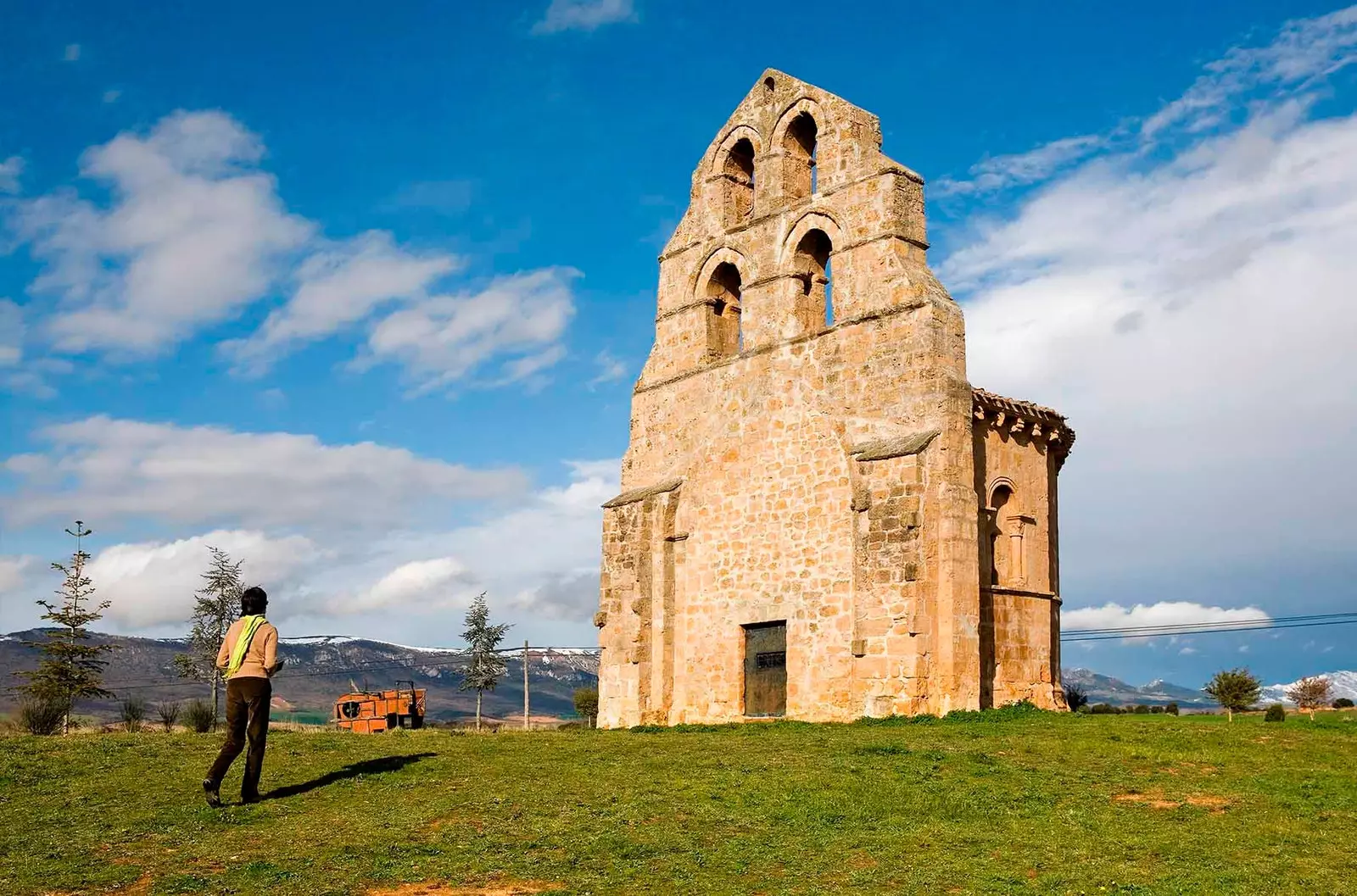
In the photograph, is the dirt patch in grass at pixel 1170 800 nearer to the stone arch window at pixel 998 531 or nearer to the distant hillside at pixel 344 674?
the stone arch window at pixel 998 531

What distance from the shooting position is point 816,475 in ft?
75.3

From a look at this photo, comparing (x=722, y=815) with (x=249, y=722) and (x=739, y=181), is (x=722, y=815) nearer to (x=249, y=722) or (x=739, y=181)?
(x=249, y=722)

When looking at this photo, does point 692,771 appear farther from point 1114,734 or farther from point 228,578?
point 228,578

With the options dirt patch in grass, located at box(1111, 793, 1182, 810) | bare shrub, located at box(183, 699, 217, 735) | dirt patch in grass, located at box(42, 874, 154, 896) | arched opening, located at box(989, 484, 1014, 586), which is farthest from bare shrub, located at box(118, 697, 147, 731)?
dirt patch in grass, located at box(1111, 793, 1182, 810)

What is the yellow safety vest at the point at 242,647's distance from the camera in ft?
41.0

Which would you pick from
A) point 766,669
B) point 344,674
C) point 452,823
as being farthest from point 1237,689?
point 344,674

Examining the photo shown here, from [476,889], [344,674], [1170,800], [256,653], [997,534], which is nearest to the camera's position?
[476,889]

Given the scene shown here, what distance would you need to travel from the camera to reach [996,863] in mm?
10484

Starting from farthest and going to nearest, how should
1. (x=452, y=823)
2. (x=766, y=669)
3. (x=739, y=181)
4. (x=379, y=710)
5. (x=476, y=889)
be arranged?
(x=379, y=710) → (x=739, y=181) → (x=766, y=669) → (x=452, y=823) → (x=476, y=889)

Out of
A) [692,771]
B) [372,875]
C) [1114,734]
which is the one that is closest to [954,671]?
[1114,734]

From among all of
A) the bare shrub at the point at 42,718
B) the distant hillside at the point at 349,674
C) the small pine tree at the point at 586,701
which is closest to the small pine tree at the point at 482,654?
the small pine tree at the point at 586,701

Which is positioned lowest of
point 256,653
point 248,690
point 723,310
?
point 248,690

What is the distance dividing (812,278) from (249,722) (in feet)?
50.9

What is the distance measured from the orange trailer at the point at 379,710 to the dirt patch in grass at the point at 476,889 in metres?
19.4
